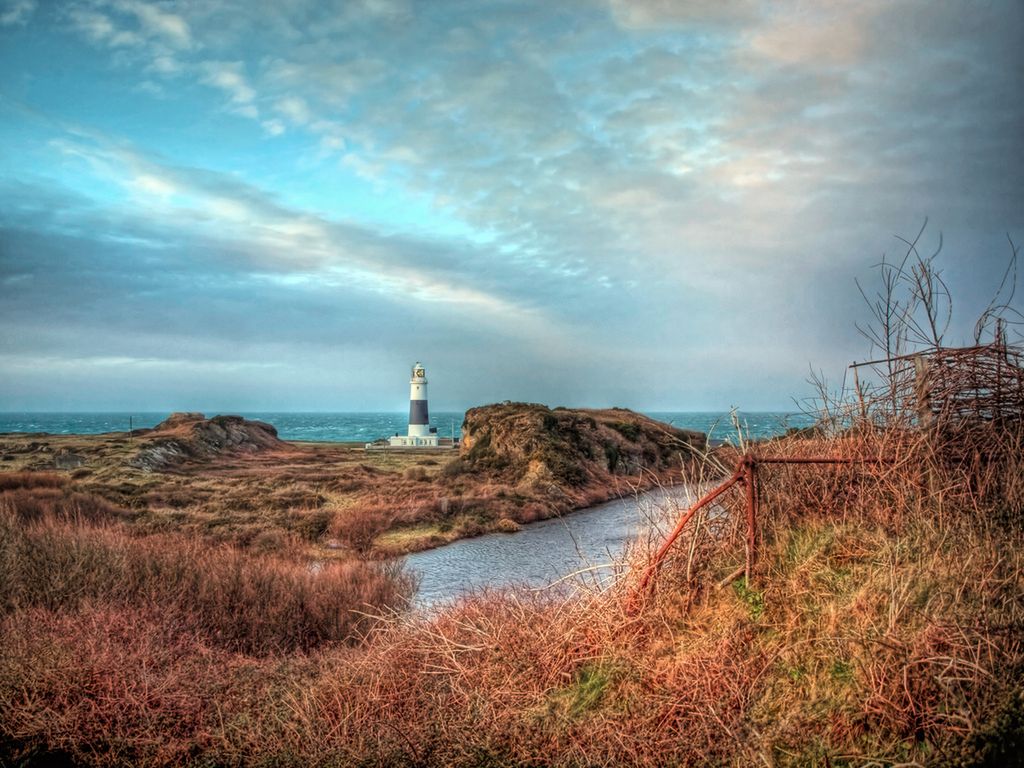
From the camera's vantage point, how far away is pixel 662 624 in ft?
21.9

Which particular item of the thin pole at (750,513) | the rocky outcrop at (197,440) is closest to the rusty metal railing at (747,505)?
the thin pole at (750,513)

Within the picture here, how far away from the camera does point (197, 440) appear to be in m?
46.2

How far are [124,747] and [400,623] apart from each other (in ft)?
11.9

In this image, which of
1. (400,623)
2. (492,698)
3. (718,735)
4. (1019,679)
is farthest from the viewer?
(400,623)

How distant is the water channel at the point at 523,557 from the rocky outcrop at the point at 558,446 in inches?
198

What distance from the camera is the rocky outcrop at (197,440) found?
3938cm

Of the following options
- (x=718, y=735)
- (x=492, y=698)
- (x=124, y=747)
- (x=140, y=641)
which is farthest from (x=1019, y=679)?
(x=140, y=641)

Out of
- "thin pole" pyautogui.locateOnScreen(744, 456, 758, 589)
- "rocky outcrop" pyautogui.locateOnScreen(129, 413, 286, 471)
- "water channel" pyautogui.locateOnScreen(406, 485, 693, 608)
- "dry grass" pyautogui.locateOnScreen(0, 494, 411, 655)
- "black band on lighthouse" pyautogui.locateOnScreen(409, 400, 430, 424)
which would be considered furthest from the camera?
"black band on lighthouse" pyautogui.locateOnScreen(409, 400, 430, 424)

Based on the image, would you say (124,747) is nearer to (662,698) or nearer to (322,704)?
(322,704)

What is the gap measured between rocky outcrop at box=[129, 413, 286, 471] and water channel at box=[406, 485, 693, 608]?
75.5 feet

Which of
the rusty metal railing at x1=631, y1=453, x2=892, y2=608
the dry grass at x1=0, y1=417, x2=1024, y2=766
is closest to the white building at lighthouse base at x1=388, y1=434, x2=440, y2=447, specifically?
the dry grass at x1=0, y1=417, x2=1024, y2=766

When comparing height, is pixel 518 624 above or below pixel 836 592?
below

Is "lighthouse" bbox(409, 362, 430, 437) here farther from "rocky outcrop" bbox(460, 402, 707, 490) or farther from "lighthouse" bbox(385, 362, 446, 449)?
"rocky outcrop" bbox(460, 402, 707, 490)

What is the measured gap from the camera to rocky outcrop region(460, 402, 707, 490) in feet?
107
